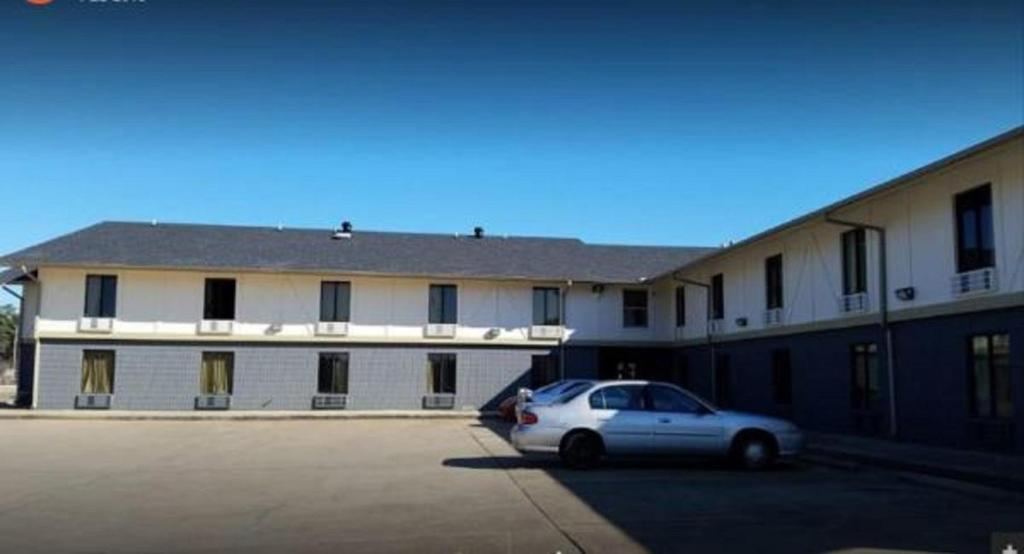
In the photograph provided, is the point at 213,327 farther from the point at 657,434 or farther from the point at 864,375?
the point at 657,434

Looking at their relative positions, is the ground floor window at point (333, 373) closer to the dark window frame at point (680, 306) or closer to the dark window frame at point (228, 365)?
the dark window frame at point (228, 365)

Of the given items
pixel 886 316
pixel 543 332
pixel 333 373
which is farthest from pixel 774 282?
pixel 333 373

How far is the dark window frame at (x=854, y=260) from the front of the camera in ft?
73.8

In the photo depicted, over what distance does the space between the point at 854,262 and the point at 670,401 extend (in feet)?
29.7

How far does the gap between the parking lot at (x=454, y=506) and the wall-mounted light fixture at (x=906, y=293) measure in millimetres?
5696

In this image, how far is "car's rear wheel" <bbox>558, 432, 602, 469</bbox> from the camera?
1571 centimetres

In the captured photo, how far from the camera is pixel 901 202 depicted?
68.4ft

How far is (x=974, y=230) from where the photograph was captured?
60.6 feet

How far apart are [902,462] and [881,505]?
15.4 feet

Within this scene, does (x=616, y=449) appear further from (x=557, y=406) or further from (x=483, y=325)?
(x=483, y=325)

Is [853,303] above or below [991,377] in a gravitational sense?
above

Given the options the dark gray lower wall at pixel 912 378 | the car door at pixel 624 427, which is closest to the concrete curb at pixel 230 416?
the dark gray lower wall at pixel 912 378

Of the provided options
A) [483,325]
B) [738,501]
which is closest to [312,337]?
[483,325]

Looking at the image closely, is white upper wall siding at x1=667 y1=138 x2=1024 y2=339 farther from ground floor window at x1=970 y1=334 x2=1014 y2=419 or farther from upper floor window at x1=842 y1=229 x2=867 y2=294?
ground floor window at x1=970 y1=334 x2=1014 y2=419
